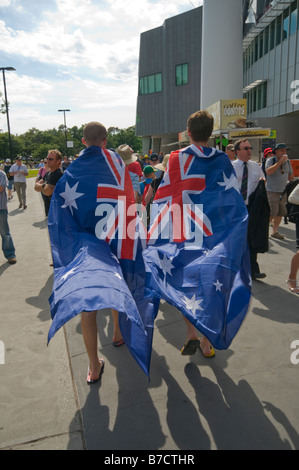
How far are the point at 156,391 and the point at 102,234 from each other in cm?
134

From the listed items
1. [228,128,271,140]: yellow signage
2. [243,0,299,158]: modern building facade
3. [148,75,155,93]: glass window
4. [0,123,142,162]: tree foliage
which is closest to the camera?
[228,128,271,140]: yellow signage

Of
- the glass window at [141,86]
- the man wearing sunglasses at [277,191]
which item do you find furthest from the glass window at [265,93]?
the man wearing sunglasses at [277,191]

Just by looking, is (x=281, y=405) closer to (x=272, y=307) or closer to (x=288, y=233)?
(x=272, y=307)

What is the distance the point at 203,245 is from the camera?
3107 millimetres

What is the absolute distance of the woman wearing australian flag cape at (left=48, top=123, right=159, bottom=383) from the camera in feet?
8.60

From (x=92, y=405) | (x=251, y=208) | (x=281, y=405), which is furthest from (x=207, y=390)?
(x=251, y=208)

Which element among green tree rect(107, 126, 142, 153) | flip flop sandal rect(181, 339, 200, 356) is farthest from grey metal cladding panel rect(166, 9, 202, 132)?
green tree rect(107, 126, 142, 153)

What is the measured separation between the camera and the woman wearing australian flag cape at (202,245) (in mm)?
2715

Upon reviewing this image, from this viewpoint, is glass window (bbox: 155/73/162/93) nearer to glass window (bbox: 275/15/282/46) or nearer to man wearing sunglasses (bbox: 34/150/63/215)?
glass window (bbox: 275/15/282/46)

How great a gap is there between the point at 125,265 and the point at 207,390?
3.92 feet

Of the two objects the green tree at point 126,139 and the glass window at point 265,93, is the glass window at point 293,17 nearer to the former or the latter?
the glass window at point 265,93

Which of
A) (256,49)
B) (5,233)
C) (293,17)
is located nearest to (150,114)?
(256,49)

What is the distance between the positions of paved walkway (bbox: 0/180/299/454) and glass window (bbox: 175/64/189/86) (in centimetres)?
4082

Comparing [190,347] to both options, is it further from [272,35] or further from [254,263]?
[272,35]
